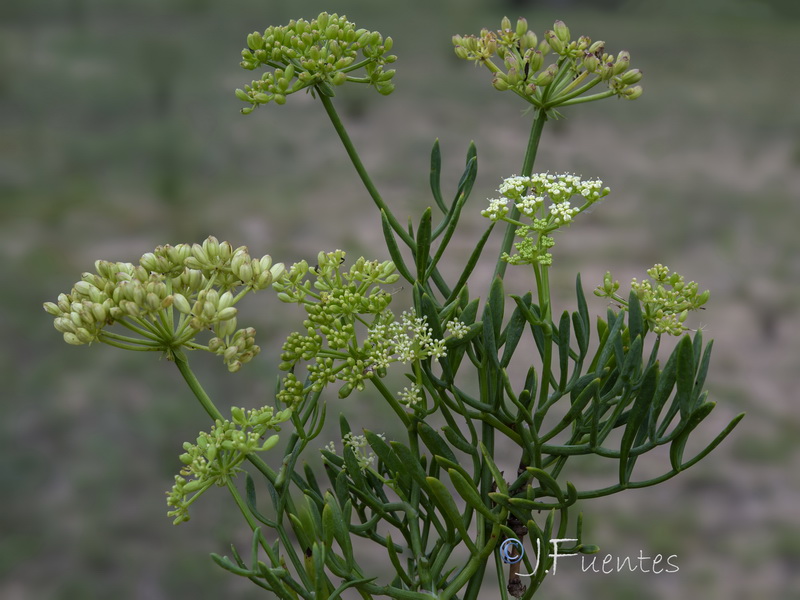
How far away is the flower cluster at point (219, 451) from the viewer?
63cm

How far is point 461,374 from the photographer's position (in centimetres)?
172

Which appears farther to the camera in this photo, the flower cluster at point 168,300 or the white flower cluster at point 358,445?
the white flower cluster at point 358,445

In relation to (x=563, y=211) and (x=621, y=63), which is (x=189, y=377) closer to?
(x=563, y=211)

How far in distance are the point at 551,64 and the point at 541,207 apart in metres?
0.12

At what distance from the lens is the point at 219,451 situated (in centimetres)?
65

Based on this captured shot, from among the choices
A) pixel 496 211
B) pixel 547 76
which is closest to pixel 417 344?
pixel 496 211

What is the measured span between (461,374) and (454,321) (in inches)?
41.5

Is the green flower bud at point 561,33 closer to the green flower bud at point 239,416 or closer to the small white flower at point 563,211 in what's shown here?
the small white flower at point 563,211

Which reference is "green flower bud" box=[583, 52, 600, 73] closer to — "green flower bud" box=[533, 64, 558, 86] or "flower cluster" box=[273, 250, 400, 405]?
"green flower bud" box=[533, 64, 558, 86]

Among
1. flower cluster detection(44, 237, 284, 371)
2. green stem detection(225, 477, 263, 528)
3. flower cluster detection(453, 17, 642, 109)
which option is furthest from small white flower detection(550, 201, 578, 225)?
green stem detection(225, 477, 263, 528)


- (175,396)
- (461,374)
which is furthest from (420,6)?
(175,396)

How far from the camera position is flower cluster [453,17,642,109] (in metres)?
0.68

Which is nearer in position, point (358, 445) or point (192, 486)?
point (192, 486)

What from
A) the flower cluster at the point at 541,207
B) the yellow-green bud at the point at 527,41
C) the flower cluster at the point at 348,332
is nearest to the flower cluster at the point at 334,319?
the flower cluster at the point at 348,332
